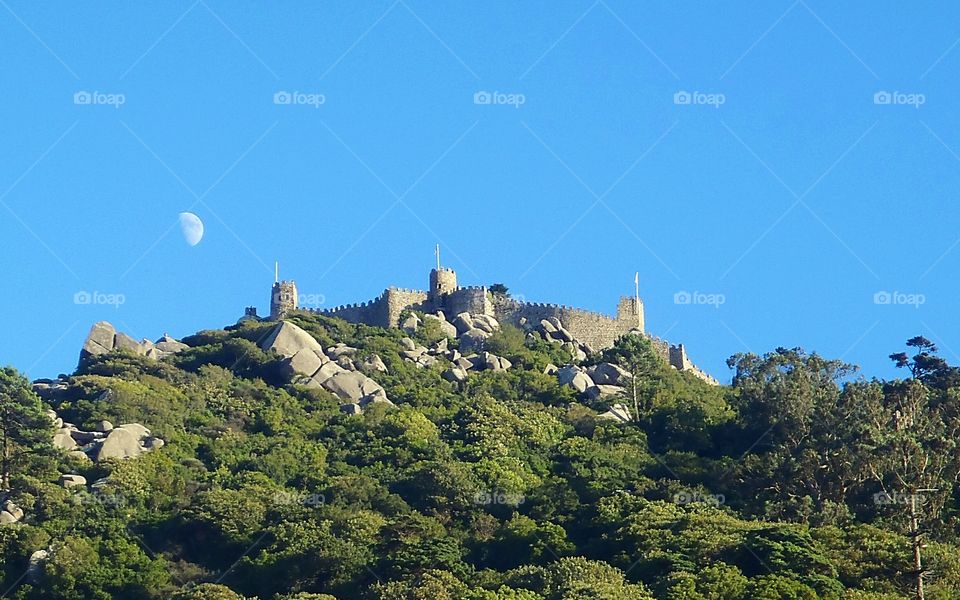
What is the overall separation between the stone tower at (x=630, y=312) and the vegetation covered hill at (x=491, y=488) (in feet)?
23.6

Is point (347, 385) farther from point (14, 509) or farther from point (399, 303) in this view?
point (14, 509)

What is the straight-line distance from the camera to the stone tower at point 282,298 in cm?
10219

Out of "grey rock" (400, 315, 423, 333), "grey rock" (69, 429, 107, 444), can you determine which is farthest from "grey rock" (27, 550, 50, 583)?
"grey rock" (400, 315, 423, 333)

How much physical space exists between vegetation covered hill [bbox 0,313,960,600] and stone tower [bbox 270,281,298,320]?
384 inches

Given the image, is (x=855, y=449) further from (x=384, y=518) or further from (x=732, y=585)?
(x=384, y=518)

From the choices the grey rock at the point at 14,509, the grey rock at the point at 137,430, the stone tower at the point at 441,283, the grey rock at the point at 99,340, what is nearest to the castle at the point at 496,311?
the stone tower at the point at 441,283

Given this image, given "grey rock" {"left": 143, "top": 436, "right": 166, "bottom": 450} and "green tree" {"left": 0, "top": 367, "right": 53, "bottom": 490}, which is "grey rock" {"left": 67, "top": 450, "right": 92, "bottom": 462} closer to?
"green tree" {"left": 0, "top": 367, "right": 53, "bottom": 490}

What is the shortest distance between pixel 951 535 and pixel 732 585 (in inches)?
398

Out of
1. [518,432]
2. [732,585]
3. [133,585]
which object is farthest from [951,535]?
[133,585]

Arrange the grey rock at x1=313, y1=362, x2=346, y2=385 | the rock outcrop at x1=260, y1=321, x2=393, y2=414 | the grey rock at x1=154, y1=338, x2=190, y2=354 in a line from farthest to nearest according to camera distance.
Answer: the grey rock at x1=154, y1=338, x2=190, y2=354 < the grey rock at x1=313, y1=362, x2=346, y2=385 < the rock outcrop at x1=260, y1=321, x2=393, y2=414

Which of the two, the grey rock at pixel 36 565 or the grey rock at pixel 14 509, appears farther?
the grey rock at pixel 14 509

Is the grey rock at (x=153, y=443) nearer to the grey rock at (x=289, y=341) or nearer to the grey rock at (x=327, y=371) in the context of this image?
the grey rock at (x=327, y=371)

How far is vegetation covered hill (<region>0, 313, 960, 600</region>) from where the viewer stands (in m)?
64.4

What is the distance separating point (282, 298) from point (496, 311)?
35.6 feet
